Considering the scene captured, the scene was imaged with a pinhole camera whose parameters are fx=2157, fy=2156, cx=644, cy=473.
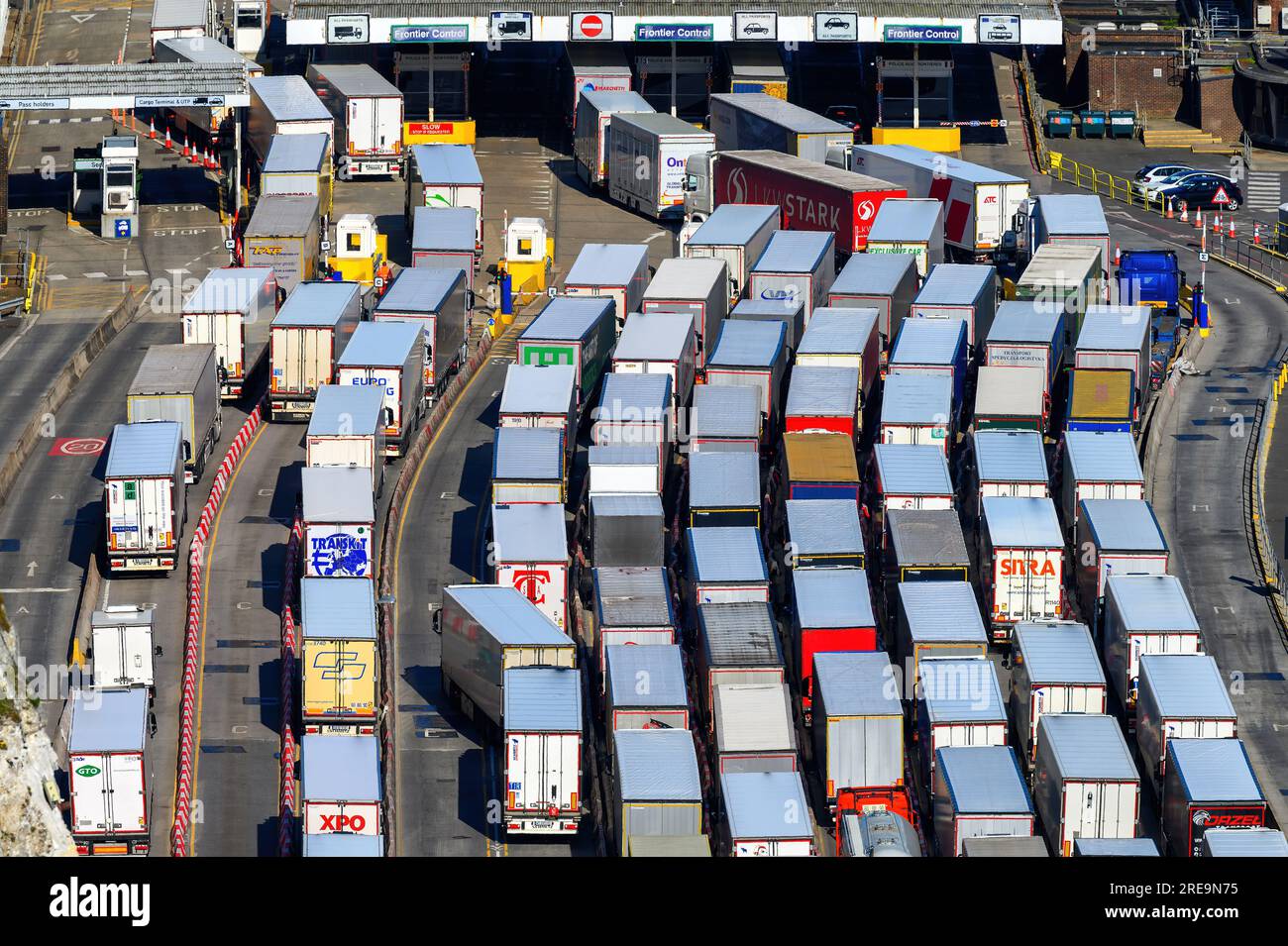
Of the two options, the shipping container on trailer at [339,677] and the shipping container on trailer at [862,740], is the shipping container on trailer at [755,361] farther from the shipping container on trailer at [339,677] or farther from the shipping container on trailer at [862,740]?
the shipping container on trailer at [339,677]

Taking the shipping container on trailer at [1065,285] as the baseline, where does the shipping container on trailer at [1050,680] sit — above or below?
A: below

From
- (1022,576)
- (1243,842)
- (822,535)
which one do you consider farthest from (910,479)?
(1243,842)

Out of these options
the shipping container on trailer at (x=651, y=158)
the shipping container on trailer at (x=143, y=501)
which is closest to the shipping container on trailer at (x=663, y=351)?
the shipping container on trailer at (x=143, y=501)

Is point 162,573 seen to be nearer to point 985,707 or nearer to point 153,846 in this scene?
point 153,846

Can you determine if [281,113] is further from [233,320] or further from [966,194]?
[966,194]

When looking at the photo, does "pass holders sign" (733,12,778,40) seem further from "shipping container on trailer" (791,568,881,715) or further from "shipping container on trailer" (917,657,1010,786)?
"shipping container on trailer" (917,657,1010,786)

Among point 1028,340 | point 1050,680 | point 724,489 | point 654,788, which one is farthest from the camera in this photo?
point 1028,340
